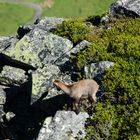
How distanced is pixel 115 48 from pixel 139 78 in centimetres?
296

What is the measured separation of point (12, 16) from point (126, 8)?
129 feet

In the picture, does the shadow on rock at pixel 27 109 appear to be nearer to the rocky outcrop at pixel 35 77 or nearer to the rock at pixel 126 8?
the rocky outcrop at pixel 35 77

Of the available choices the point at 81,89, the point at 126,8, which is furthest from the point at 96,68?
the point at 126,8

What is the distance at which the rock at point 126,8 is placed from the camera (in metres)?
26.4

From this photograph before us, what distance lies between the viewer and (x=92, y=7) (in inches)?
2606

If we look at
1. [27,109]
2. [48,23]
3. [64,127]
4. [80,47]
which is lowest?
[27,109]

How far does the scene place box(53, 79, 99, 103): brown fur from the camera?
19281mm

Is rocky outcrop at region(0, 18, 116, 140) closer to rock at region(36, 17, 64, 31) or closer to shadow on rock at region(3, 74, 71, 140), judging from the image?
shadow on rock at region(3, 74, 71, 140)

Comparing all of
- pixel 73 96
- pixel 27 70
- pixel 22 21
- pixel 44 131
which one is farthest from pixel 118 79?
pixel 22 21

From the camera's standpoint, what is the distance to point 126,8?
26734mm

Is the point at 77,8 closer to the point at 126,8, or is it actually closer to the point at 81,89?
the point at 126,8

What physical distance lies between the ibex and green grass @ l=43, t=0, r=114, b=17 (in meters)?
45.5

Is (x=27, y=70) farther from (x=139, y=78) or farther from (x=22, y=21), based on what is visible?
(x=22, y=21)

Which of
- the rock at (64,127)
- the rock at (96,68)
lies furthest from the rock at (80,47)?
the rock at (64,127)
